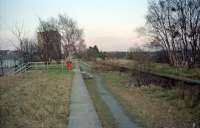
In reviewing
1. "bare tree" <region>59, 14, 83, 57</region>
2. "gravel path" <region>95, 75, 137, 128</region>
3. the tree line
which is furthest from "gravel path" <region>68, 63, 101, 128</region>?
"bare tree" <region>59, 14, 83, 57</region>

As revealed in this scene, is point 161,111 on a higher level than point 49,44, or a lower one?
lower

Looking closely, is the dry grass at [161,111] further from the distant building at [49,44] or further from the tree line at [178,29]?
the distant building at [49,44]

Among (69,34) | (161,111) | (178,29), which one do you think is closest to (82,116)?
(161,111)

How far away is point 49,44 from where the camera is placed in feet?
231

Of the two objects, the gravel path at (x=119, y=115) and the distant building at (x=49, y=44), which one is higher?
the distant building at (x=49, y=44)

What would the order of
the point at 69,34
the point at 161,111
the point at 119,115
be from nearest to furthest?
the point at 119,115
the point at 161,111
the point at 69,34

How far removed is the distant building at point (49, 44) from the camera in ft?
226

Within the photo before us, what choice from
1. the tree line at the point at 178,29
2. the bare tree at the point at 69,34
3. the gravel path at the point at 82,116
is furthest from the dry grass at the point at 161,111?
the bare tree at the point at 69,34

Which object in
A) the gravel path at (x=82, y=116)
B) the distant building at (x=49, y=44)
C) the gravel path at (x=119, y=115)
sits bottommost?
the gravel path at (x=119, y=115)

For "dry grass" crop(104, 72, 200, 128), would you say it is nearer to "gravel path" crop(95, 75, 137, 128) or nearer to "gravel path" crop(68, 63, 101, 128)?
"gravel path" crop(95, 75, 137, 128)

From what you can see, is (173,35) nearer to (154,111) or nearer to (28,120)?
(154,111)

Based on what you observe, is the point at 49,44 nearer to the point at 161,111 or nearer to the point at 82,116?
the point at 161,111

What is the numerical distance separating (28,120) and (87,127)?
1.98m

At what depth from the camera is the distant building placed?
68.9 meters
